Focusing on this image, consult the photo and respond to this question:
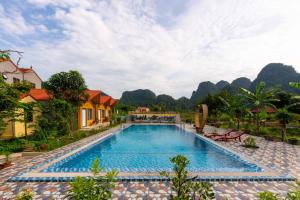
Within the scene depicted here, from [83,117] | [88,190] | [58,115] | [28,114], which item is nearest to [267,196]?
[88,190]

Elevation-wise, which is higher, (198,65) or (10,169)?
(198,65)

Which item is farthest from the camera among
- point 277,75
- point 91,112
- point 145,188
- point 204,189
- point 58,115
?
point 277,75

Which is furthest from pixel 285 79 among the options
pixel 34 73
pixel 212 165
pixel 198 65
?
pixel 34 73

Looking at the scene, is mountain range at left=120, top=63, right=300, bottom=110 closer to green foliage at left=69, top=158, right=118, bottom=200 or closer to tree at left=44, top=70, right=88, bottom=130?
tree at left=44, top=70, right=88, bottom=130

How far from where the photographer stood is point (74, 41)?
1245cm

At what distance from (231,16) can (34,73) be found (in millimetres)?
23543

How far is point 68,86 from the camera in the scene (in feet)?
51.2

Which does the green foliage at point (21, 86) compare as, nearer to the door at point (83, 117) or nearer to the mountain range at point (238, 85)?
the door at point (83, 117)

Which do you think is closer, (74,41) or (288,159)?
(288,159)

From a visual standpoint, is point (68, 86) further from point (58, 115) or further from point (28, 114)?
point (28, 114)

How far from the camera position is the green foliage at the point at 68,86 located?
15312 millimetres

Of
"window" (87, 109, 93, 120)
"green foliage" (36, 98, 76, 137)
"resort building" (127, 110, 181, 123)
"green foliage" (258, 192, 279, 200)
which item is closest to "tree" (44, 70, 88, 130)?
"green foliage" (36, 98, 76, 137)

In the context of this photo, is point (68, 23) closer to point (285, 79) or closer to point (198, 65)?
point (198, 65)

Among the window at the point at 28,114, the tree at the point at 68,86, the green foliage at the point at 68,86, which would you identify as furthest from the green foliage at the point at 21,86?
the green foliage at the point at 68,86
